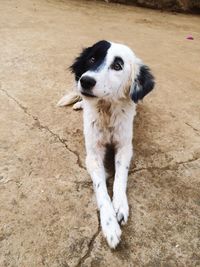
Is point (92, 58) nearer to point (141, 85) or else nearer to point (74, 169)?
point (141, 85)

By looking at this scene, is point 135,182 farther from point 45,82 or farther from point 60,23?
point 60,23

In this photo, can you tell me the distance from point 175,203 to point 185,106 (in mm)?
1369

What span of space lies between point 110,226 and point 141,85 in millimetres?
1005

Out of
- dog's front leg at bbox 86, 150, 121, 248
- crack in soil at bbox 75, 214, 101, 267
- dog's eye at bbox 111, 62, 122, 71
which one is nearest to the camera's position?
crack in soil at bbox 75, 214, 101, 267

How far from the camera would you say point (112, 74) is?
219 centimetres

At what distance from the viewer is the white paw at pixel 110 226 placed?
1774 millimetres

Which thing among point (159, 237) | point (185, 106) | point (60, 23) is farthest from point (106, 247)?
point (60, 23)

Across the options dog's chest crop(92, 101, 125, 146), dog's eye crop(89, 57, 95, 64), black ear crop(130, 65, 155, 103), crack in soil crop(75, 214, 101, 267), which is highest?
dog's eye crop(89, 57, 95, 64)

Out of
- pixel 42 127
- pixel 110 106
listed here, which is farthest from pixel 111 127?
pixel 42 127

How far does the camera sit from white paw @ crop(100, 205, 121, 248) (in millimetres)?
1774

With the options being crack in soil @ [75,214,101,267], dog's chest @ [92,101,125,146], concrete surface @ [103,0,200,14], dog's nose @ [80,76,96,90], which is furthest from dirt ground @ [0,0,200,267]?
concrete surface @ [103,0,200,14]

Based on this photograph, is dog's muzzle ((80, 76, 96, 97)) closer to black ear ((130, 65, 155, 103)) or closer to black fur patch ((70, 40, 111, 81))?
black fur patch ((70, 40, 111, 81))

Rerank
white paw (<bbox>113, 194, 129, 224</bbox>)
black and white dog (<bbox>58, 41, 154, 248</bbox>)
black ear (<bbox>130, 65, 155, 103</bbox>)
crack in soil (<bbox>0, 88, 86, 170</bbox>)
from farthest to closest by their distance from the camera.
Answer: crack in soil (<bbox>0, 88, 86, 170</bbox>)
black ear (<bbox>130, 65, 155, 103</bbox>)
black and white dog (<bbox>58, 41, 154, 248</bbox>)
white paw (<bbox>113, 194, 129, 224</bbox>)

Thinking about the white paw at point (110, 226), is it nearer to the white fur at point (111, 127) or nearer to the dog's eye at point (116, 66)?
the white fur at point (111, 127)
